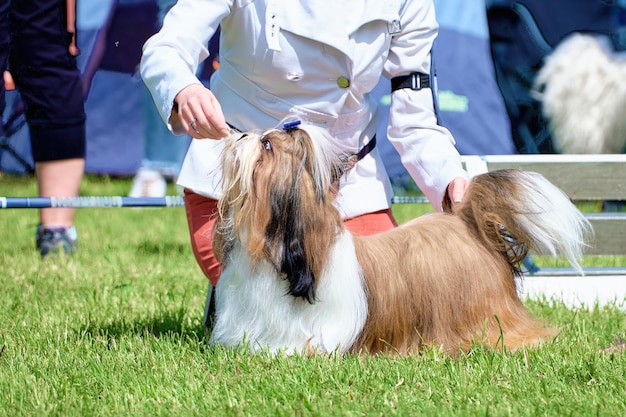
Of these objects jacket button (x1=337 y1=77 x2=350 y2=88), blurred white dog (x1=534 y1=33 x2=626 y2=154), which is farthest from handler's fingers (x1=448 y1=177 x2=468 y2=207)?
blurred white dog (x1=534 y1=33 x2=626 y2=154)

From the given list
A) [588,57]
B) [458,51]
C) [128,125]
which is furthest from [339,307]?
[128,125]

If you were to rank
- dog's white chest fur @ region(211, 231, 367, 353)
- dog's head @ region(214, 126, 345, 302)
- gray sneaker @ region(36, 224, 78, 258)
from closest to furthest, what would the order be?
dog's head @ region(214, 126, 345, 302)
dog's white chest fur @ region(211, 231, 367, 353)
gray sneaker @ region(36, 224, 78, 258)

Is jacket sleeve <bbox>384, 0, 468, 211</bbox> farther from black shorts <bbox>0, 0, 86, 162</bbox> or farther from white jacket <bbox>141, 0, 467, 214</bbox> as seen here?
black shorts <bbox>0, 0, 86, 162</bbox>

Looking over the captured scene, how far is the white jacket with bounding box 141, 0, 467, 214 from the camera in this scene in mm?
2932

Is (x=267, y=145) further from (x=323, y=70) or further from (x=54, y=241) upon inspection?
(x=54, y=241)

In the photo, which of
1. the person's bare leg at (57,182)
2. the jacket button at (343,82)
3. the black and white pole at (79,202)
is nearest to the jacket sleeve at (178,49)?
the jacket button at (343,82)

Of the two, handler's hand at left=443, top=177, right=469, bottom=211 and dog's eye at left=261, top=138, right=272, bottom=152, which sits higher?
dog's eye at left=261, top=138, right=272, bottom=152

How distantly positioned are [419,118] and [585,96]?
4348mm

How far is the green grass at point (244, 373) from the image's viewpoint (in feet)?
7.79

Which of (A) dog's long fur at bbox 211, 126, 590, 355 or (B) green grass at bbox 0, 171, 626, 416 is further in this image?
(A) dog's long fur at bbox 211, 126, 590, 355

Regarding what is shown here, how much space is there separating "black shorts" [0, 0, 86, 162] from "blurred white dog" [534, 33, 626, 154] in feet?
13.4

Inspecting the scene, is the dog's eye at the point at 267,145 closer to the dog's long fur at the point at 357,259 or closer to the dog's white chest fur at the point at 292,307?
the dog's long fur at the point at 357,259

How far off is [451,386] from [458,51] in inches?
248

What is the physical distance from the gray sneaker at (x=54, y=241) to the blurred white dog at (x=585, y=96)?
4.14 meters
